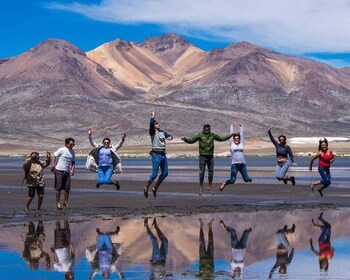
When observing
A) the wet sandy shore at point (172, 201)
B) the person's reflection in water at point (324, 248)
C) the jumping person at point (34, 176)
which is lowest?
the person's reflection in water at point (324, 248)

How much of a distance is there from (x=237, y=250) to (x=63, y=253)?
2.32 m

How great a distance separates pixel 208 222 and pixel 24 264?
210 inches

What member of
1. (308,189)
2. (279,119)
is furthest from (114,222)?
(279,119)

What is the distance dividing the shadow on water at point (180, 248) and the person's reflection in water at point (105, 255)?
11 millimetres

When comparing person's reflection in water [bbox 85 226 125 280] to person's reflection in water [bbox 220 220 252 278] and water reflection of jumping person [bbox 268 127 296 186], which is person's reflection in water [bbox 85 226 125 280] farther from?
water reflection of jumping person [bbox 268 127 296 186]

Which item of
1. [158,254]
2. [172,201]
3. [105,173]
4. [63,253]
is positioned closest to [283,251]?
[158,254]

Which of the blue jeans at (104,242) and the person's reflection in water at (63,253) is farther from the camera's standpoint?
the blue jeans at (104,242)

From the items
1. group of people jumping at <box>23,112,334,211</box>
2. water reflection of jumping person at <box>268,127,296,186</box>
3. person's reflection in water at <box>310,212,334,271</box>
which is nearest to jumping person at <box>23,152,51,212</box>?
group of people jumping at <box>23,112,334,211</box>

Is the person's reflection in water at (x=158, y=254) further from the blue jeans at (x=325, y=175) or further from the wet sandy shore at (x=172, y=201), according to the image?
the blue jeans at (x=325, y=175)

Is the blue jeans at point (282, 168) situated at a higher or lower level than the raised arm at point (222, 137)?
lower

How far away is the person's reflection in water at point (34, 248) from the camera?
32.7 feet

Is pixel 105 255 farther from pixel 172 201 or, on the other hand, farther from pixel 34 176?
pixel 172 201

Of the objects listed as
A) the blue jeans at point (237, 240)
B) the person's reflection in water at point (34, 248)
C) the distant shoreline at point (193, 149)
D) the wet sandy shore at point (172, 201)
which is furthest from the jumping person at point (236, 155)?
the distant shoreline at point (193, 149)

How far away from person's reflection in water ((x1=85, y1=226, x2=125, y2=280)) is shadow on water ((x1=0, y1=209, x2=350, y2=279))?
0.01 metres
